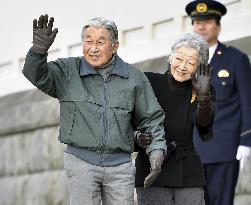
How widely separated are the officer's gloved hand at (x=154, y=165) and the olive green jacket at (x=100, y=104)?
0.15ft

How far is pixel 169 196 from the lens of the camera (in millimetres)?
5566

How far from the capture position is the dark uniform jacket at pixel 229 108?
7.32 meters

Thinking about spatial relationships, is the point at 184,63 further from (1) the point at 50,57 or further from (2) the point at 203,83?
(1) the point at 50,57

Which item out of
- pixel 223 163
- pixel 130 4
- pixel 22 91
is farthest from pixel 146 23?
pixel 223 163

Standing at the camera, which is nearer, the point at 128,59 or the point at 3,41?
the point at 128,59

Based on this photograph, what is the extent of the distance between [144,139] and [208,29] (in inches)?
86.4

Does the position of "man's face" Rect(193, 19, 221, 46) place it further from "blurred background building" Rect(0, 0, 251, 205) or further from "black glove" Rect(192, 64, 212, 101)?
"black glove" Rect(192, 64, 212, 101)

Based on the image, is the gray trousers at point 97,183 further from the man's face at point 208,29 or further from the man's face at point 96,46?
the man's face at point 208,29

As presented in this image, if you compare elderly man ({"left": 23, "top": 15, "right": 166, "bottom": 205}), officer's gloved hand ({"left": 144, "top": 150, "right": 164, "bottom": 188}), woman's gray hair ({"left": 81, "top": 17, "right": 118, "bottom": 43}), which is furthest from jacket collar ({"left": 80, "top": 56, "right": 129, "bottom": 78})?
officer's gloved hand ({"left": 144, "top": 150, "right": 164, "bottom": 188})

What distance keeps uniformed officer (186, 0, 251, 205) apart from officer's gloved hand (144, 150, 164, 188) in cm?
191

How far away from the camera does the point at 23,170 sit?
10906mm

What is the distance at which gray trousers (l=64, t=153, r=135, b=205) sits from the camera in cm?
527

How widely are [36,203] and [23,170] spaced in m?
0.40

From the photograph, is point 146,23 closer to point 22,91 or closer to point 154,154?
point 22,91
